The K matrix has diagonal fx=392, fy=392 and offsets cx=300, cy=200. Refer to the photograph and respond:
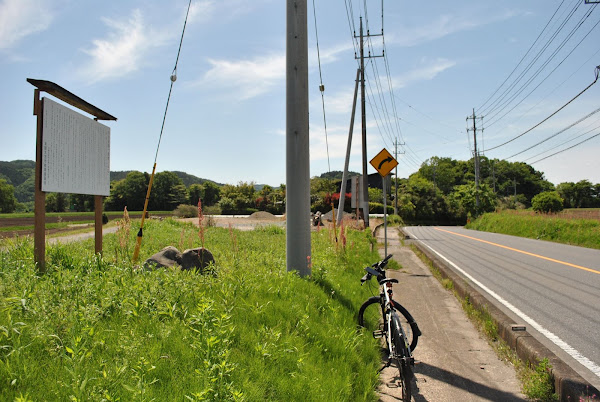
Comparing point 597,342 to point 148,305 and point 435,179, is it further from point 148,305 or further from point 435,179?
point 435,179

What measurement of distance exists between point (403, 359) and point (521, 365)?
171 cm

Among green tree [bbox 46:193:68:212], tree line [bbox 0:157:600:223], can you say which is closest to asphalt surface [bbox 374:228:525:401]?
tree line [bbox 0:157:600:223]

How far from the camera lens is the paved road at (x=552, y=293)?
476 centimetres

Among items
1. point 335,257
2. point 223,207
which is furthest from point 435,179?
point 335,257

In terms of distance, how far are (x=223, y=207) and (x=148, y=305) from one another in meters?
55.4

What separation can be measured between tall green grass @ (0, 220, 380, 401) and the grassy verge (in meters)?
1.44

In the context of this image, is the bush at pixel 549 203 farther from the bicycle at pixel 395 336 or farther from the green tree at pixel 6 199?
the green tree at pixel 6 199

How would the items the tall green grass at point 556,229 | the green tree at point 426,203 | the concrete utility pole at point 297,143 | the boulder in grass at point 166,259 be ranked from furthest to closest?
the green tree at point 426,203 → the tall green grass at point 556,229 → the boulder in grass at point 166,259 → the concrete utility pole at point 297,143

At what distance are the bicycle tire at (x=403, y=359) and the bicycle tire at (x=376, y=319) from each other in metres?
0.57

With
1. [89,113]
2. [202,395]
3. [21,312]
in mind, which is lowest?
[202,395]

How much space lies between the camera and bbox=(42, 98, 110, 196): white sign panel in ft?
17.3

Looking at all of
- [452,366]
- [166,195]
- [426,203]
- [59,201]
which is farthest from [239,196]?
[452,366]

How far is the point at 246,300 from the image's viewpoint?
13.7 ft

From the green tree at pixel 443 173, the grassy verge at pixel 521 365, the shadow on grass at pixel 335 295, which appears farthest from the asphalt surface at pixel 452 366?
the green tree at pixel 443 173
